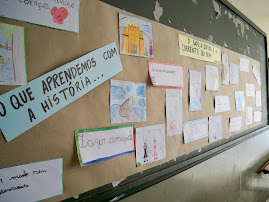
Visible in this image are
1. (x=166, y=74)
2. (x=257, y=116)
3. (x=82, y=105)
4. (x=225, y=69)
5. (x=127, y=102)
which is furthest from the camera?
(x=257, y=116)

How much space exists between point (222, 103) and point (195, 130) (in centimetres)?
37

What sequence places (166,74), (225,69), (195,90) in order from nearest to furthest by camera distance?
(166,74), (195,90), (225,69)

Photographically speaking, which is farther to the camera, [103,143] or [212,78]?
[212,78]

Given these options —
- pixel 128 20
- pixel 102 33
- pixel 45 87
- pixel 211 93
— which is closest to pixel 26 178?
pixel 45 87

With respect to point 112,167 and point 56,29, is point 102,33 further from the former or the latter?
point 112,167

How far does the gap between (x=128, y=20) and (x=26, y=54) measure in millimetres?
376

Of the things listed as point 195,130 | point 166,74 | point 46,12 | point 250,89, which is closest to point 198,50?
point 166,74

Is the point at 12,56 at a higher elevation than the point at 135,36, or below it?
below

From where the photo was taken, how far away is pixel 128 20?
0.69 metres

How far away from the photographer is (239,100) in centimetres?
144

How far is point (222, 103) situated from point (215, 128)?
0.18m

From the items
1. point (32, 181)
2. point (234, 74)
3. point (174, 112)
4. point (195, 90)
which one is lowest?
point (32, 181)

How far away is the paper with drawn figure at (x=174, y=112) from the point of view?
32.8 inches

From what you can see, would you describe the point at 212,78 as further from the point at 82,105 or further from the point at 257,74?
the point at 257,74
